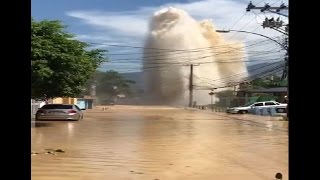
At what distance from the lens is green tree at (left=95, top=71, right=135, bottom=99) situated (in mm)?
101725

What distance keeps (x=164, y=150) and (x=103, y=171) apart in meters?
4.78

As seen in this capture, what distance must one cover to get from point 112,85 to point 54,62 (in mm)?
90728

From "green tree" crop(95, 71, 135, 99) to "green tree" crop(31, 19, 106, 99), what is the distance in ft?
244

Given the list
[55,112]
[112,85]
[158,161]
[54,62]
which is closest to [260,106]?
[55,112]

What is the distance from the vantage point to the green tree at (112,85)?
102m

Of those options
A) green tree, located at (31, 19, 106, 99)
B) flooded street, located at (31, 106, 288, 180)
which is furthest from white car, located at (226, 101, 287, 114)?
flooded street, located at (31, 106, 288, 180)

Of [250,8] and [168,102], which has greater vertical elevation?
[250,8]

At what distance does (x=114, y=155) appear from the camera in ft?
40.8

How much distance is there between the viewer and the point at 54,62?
74.0 ft

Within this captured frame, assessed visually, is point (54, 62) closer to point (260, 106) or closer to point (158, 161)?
point (158, 161)

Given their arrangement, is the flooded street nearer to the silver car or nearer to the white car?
the silver car
